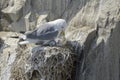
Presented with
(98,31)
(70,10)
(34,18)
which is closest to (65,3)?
(70,10)

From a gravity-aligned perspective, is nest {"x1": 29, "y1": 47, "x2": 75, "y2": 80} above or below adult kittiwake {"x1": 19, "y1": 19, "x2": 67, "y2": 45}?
below

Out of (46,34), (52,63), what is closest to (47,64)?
(52,63)

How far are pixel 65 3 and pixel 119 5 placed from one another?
1.01m

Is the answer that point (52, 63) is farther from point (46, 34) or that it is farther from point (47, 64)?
point (46, 34)

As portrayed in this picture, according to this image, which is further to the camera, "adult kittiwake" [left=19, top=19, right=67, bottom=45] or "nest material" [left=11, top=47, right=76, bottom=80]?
"adult kittiwake" [left=19, top=19, right=67, bottom=45]

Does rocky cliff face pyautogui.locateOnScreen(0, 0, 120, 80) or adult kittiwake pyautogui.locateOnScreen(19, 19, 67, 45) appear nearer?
rocky cliff face pyautogui.locateOnScreen(0, 0, 120, 80)

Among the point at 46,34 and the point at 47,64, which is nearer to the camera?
the point at 47,64

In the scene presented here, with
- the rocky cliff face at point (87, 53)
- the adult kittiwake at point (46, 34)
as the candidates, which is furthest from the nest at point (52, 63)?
the adult kittiwake at point (46, 34)

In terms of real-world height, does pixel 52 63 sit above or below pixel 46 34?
below

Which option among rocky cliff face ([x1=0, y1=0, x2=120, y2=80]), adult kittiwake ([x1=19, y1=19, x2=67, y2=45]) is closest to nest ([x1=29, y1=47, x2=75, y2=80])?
rocky cliff face ([x1=0, y1=0, x2=120, y2=80])

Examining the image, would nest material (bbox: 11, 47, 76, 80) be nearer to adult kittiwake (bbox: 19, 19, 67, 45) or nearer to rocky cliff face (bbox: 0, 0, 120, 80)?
rocky cliff face (bbox: 0, 0, 120, 80)

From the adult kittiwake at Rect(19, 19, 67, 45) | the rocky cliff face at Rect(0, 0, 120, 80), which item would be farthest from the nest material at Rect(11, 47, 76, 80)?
the adult kittiwake at Rect(19, 19, 67, 45)

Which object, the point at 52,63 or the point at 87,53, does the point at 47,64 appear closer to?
the point at 52,63

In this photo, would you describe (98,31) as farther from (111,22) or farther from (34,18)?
(34,18)
